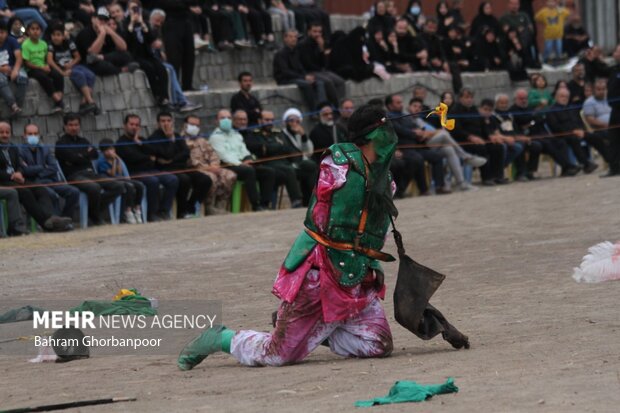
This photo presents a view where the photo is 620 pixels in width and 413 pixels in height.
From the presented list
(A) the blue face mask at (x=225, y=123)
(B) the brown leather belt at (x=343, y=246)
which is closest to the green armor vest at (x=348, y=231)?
(B) the brown leather belt at (x=343, y=246)

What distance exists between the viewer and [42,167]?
54.5ft

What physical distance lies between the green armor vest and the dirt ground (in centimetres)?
55

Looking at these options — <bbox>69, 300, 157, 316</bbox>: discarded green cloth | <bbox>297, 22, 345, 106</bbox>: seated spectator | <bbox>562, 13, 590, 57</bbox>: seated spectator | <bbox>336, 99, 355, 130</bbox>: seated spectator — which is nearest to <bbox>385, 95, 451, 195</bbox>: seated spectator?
<bbox>336, 99, 355, 130</bbox>: seated spectator

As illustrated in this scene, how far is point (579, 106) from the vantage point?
77.2ft

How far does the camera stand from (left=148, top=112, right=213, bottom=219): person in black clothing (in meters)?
18.1

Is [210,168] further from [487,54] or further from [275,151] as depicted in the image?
[487,54]

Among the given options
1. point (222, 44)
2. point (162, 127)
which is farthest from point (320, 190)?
point (222, 44)

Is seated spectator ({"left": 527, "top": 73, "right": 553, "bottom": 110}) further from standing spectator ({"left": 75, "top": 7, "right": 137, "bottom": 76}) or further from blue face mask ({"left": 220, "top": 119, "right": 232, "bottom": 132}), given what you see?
standing spectator ({"left": 75, "top": 7, "right": 137, "bottom": 76})

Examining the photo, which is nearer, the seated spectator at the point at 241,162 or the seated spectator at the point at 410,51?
the seated spectator at the point at 241,162

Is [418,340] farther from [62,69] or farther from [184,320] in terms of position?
[62,69]

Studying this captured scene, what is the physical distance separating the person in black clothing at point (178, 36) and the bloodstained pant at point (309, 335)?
12568mm

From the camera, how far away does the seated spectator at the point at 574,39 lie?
28719 mm

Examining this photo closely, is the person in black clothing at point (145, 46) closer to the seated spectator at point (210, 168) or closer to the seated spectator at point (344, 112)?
the seated spectator at point (210, 168)

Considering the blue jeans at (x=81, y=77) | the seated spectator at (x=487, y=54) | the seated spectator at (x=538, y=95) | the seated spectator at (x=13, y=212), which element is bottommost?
the seated spectator at (x=538, y=95)
